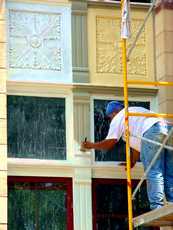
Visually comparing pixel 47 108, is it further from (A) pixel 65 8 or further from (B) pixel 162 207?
(B) pixel 162 207

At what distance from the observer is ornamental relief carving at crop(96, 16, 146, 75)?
10438 millimetres

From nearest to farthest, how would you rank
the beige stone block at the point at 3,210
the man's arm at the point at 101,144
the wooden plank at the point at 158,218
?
the wooden plank at the point at 158,218 → the beige stone block at the point at 3,210 → the man's arm at the point at 101,144

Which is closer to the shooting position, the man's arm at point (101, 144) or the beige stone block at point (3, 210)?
the beige stone block at point (3, 210)

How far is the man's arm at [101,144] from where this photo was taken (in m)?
9.54

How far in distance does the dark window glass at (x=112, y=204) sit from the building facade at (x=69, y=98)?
0.01 meters

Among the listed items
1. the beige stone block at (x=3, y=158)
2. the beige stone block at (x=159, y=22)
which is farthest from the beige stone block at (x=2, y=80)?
the beige stone block at (x=159, y=22)

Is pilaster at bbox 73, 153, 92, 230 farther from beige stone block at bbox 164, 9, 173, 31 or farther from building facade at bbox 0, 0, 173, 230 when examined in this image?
beige stone block at bbox 164, 9, 173, 31

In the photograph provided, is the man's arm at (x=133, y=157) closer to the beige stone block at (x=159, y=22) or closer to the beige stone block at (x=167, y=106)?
the beige stone block at (x=167, y=106)

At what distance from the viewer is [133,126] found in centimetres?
933

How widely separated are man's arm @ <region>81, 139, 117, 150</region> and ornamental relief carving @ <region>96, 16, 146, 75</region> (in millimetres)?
1024

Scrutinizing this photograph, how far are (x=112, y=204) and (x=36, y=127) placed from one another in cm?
125

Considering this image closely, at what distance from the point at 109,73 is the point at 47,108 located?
87 cm

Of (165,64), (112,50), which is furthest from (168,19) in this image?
(112,50)

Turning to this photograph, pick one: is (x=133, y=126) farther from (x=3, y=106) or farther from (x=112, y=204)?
(x=3, y=106)
